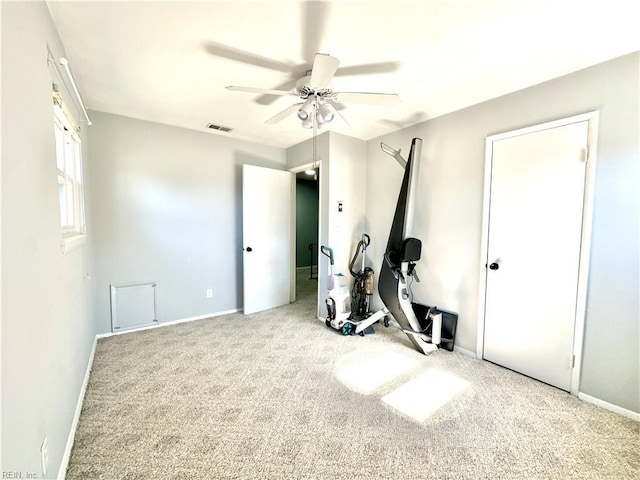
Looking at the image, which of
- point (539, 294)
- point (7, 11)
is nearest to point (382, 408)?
point (539, 294)

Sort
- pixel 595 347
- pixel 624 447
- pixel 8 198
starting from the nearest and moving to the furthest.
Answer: pixel 8 198 < pixel 624 447 < pixel 595 347

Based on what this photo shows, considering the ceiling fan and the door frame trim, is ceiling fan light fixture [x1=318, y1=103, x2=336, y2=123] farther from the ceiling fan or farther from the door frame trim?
the door frame trim

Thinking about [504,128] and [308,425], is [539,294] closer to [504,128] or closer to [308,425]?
[504,128]

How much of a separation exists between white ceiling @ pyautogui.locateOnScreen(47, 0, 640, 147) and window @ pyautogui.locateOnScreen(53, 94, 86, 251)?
1.56 ft

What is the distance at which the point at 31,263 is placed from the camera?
43.2 inches

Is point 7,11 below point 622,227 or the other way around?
the other way around

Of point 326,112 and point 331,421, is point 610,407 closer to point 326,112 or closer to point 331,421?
point 331,421

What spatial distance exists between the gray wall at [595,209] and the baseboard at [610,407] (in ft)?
0.09

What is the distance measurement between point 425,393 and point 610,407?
4.15 ft

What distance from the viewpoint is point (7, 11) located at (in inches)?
38.8

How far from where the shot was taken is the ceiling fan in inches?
62.1

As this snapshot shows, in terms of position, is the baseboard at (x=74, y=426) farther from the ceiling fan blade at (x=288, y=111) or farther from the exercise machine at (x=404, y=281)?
the exercise machine at (x=404, y=281)

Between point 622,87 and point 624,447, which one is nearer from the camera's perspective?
point 624,447

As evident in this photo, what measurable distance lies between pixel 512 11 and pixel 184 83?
2.37 metres
